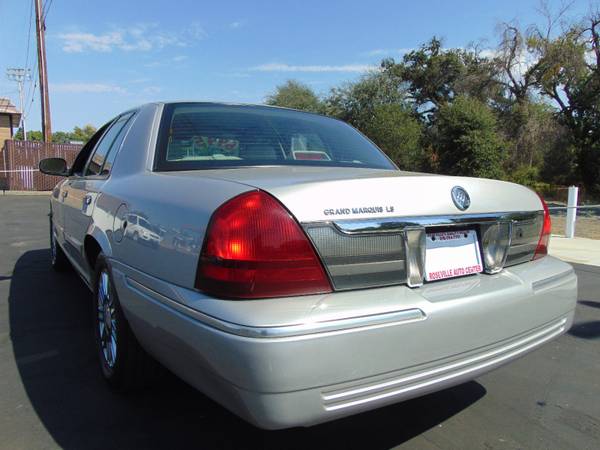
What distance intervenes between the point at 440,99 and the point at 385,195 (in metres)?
42.4

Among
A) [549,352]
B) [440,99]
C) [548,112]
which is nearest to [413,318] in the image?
[549,352]

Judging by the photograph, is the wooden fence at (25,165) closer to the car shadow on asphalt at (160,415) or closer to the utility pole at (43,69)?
the utility pole at (43,69)

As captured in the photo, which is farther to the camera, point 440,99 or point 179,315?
point 440,99

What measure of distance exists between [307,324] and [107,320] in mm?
1711

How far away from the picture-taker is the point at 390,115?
28.1 m

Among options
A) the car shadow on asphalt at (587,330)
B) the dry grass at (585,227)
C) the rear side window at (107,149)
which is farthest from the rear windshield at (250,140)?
the dry grass at (585,227)

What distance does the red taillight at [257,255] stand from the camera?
187 centimetres

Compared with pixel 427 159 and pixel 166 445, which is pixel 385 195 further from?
pixel 427 159

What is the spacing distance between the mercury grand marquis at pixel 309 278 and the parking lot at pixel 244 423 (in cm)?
26

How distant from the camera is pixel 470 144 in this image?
22062mm

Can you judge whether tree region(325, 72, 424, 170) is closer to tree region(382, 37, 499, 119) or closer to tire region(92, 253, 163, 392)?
tree region(382, 37, 499, 119)

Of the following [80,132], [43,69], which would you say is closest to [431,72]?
[43,69]

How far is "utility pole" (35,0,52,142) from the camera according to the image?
23984 mm

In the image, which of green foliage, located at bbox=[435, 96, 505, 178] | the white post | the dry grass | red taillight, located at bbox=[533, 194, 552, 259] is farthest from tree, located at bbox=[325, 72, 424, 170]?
red taillight, located at bbox=[533, 194, 552, 259]
